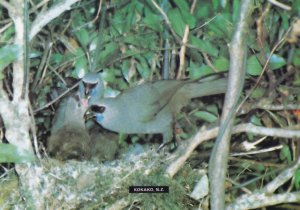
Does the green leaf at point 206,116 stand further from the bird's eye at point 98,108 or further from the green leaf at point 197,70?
the bird's eye at point 98,108

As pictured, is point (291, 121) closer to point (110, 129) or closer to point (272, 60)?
point (272, 60)

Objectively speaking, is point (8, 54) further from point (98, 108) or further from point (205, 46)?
point (205, 46)

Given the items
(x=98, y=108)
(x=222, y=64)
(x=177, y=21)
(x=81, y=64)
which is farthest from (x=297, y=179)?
(x=81, y=64)

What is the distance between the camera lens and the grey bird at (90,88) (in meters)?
2.64

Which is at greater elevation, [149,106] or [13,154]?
[149,106]

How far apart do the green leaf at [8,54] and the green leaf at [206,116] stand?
87cm

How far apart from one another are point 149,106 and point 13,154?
772mm

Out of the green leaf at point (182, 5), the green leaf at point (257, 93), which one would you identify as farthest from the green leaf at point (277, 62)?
the green leaf at point (182, 5)

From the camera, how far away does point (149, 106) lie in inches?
Result: 109

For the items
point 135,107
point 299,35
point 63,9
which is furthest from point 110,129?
point 299,35

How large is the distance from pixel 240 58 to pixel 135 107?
617 millimetres

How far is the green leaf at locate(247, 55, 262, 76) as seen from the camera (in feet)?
8.30

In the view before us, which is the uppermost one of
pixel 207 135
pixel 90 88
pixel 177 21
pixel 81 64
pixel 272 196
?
pixel 177 21

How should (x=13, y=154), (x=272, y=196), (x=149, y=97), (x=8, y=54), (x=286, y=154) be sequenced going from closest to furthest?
(x=13, y=154)
(x=8, y=54)
(x=272, y=196)
(x=286, y=154)
(x=149, y=97)
